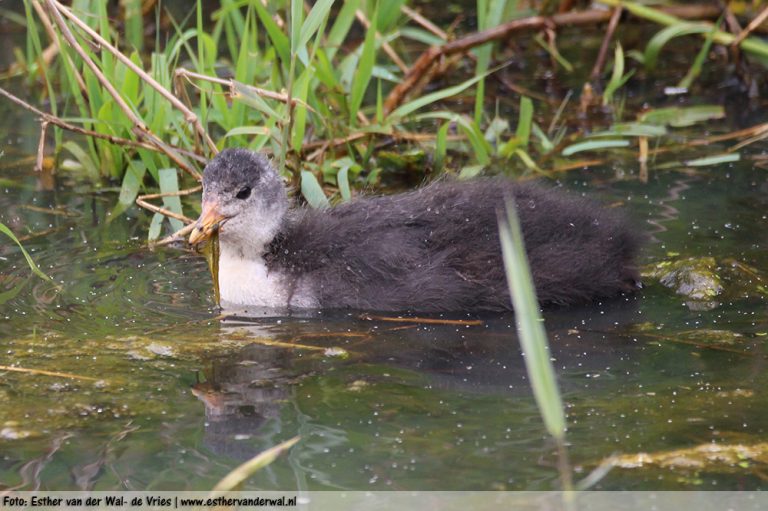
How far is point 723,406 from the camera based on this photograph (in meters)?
4.15

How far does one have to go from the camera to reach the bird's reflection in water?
428 cm

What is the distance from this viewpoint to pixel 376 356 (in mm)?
4754

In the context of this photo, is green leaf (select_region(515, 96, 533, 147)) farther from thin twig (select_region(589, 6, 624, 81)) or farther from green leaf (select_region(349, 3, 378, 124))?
thin twig (select_region(589, 6, 624, 81))

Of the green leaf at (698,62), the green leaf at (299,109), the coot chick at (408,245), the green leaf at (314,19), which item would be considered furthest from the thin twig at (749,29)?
the green leaf at (314,19)

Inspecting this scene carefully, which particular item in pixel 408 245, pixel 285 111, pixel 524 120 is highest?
pixel 285 111

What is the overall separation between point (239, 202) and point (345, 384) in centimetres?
127

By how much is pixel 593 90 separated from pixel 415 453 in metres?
5.12

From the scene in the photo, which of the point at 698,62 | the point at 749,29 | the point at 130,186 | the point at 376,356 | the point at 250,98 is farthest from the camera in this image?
the point at 698,62

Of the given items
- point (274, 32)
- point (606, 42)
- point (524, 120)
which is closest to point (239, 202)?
point (274, 32)

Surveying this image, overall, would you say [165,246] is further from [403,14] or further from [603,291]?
[403,14]

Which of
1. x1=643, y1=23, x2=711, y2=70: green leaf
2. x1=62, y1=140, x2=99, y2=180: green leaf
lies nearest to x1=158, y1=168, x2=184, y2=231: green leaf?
x1=62, y1=140, x2=99, y2=180: green leaf

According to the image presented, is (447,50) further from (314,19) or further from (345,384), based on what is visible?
(345,384)

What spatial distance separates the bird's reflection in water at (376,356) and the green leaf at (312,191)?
0.94m

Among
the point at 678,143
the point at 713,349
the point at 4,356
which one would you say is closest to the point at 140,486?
the point at 4,356
